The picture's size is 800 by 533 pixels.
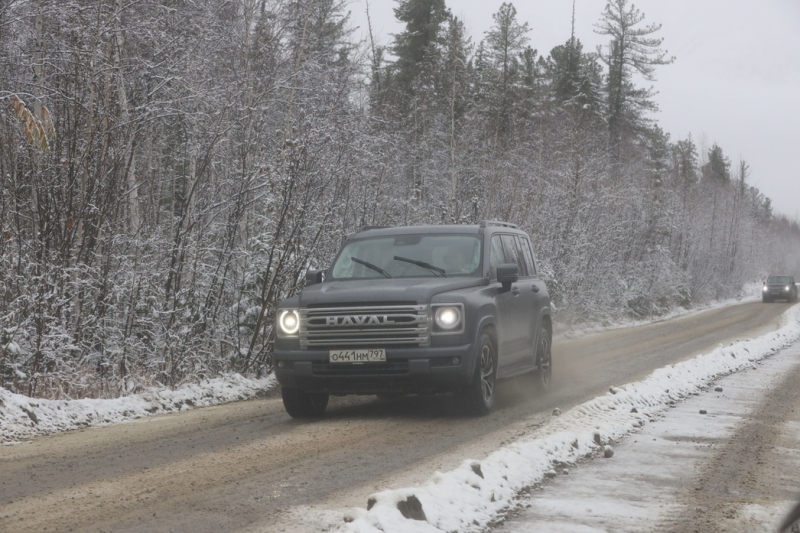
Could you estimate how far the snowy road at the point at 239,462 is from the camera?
5.00m

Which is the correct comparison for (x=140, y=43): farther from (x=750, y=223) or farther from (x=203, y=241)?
(x=750, y=223)

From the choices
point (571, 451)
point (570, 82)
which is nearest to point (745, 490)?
point (571, 451)

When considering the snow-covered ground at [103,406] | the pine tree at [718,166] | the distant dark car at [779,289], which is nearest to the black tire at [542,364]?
the snow-covered ground at [103,406]

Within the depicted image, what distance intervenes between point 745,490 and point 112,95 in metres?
8.55

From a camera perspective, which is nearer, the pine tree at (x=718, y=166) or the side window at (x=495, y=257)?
the side window at (x=495, y=257)

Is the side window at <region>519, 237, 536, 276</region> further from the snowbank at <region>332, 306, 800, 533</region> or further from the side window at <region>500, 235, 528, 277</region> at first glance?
the snowbank at <region>332, 306, 800, 533</region>

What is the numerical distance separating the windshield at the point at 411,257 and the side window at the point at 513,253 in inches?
35.8

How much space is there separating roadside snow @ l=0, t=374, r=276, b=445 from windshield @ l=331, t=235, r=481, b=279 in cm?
229

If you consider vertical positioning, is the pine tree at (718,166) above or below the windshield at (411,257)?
above

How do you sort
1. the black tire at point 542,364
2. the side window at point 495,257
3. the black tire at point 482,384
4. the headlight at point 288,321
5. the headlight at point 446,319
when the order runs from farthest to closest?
the black tire at point 542,364 → the side window at point 495,257 → the headlight at point 288,321 → the black tire at point 482,384 → the headlight at point 446,319

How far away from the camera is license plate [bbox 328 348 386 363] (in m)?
8.50

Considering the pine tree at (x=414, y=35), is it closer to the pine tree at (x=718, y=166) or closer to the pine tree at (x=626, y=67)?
the pine tree at (x=626, y=67)

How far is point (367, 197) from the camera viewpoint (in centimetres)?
1662

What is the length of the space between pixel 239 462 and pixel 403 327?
248 centimetres
